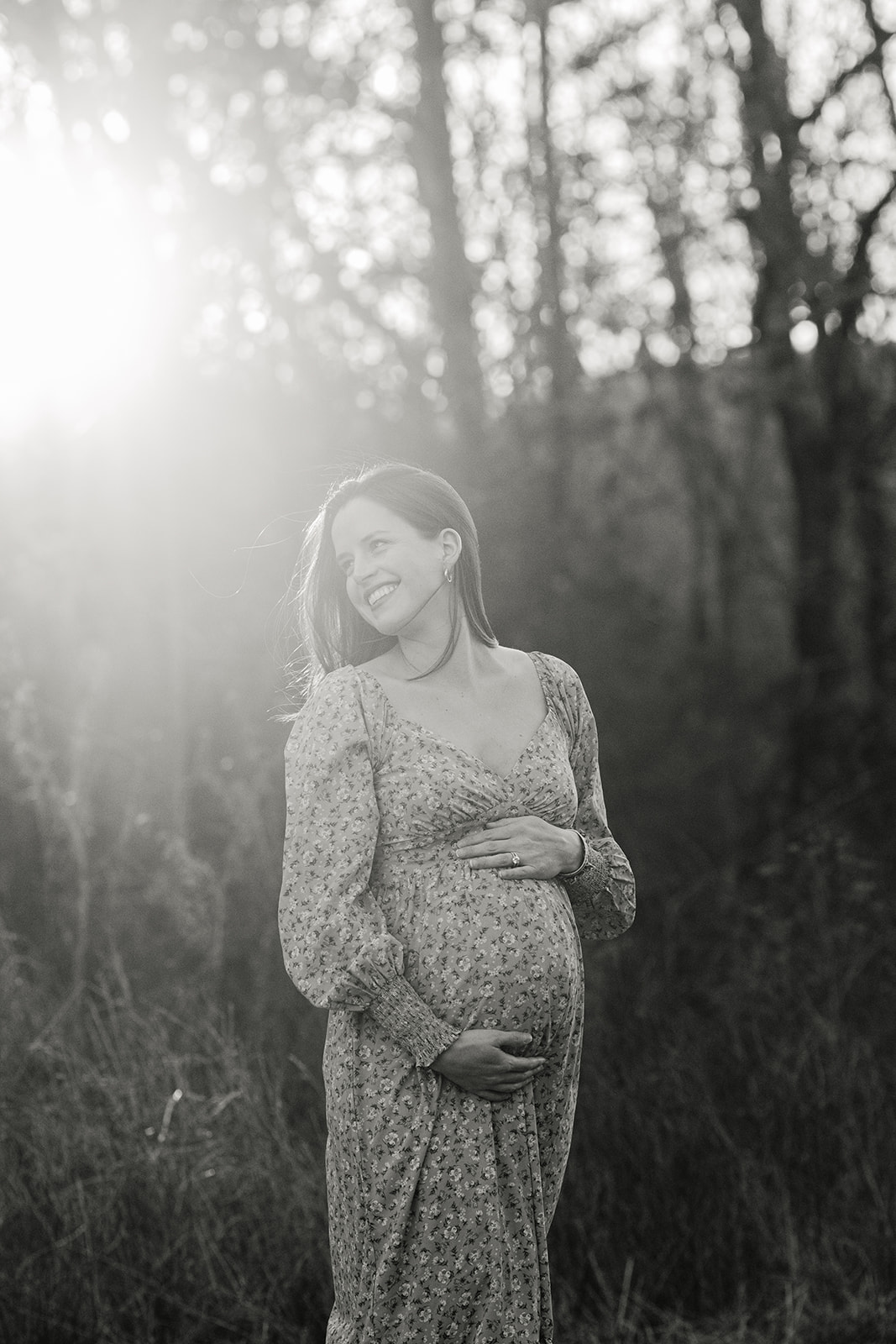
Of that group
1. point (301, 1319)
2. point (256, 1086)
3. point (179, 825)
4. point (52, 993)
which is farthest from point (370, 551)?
point (179, 825)

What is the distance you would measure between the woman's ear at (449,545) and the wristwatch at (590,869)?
1.96ft

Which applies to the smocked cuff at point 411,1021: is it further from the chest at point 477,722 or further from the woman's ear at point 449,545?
the woman's ear at point 449,545

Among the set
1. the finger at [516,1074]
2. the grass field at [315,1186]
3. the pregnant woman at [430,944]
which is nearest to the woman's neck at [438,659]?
the pregnant woman at [430,944]

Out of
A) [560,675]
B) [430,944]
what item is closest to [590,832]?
[560,675]

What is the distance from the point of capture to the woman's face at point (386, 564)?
2484 millimetres

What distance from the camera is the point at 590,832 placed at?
109 inches

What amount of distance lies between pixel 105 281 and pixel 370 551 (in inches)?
229

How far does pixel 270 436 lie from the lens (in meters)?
7.86

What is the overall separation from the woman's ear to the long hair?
0.04 feet

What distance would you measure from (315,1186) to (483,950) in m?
1.65

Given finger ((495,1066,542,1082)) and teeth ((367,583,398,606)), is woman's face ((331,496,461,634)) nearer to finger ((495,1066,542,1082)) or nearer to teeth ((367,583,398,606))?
teeth ((367,583,398,606))

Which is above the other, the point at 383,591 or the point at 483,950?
the point at 383,591

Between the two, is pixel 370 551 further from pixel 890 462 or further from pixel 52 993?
pixel 890 462

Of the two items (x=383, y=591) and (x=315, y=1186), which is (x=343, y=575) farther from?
(x=315, y=1186)
